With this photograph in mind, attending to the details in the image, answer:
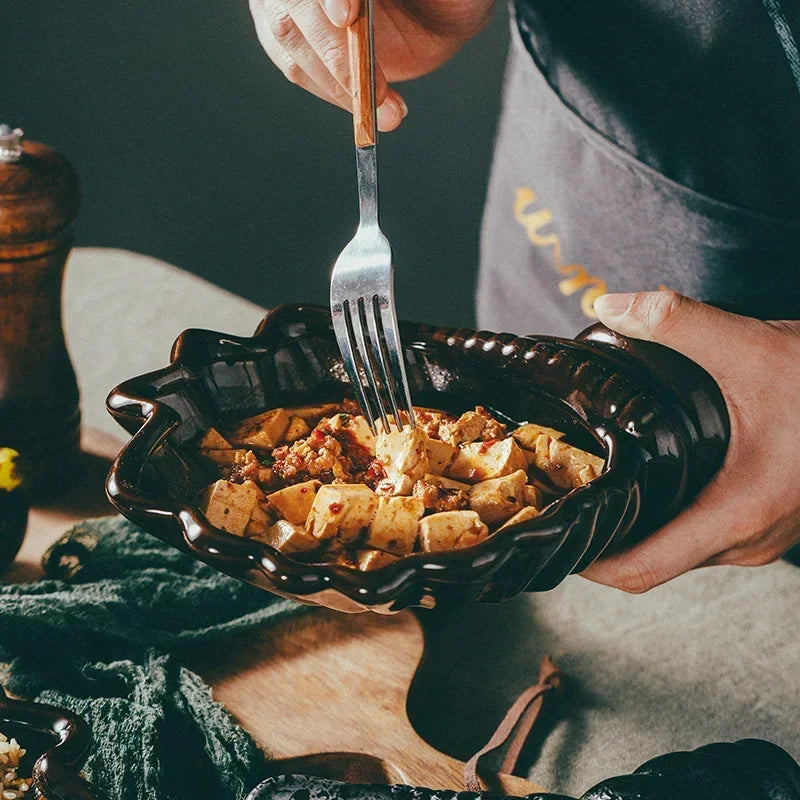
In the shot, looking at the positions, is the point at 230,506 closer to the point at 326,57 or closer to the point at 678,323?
the point at 678,323

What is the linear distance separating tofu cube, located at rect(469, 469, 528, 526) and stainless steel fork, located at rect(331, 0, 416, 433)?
0.18 meters

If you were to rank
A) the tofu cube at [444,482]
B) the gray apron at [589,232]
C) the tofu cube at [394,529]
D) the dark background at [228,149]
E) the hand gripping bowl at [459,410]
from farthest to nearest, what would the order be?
the dark background at [228,149] < the gray apron at [589,232] < the tofu cube at [444,482] < the tofu cube at [394,529] < the hand gripping bowl at [459,410]

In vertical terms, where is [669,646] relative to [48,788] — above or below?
below

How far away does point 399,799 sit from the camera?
1178mm

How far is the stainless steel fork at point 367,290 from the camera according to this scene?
138 centimetres

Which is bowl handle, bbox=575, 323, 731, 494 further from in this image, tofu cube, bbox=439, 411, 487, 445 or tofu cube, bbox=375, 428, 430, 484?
tofu cube, bbox=375, 428, 430, 484

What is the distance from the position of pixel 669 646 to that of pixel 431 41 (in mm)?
1213

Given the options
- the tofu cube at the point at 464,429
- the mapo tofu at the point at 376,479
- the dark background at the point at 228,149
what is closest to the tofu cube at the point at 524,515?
the mapo tofu at the point at 376,479

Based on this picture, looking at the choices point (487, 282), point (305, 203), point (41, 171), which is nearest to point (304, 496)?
point (41, 171)

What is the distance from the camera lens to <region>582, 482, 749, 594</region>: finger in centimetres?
140

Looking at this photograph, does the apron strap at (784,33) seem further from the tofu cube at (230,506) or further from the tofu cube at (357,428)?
the tofu cube at (230,506)

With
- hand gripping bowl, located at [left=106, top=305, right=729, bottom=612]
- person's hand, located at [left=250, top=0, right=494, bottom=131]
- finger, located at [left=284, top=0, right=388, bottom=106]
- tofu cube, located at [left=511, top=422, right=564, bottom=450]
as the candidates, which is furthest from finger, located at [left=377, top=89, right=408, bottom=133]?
tofu cube, located at [left=511, top=422, right=564, bottom=450]

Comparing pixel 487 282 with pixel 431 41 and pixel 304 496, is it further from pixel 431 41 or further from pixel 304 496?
pixel 304 496

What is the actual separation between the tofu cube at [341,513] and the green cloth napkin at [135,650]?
0.39 meters
